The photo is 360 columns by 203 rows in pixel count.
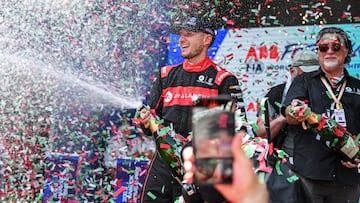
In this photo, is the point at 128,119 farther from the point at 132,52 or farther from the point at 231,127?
the point at 231,127

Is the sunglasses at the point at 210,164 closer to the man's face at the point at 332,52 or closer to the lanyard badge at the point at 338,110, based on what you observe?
the lanyard badge at the point at 338,110

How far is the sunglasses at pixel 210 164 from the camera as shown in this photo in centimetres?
152

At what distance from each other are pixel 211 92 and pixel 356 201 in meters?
1.29

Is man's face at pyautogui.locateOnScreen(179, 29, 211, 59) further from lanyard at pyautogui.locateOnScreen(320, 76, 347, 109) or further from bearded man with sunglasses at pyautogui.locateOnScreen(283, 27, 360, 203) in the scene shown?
lanyard at pyautogui.locateOnScreen(320, 76, 347, 109)

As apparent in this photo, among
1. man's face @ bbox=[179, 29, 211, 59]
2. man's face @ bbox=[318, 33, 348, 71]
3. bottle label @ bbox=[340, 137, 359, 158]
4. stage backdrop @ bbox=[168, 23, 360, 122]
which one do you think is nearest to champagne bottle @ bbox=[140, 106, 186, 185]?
man's face @ bbox=[179, 29, 211, 59]

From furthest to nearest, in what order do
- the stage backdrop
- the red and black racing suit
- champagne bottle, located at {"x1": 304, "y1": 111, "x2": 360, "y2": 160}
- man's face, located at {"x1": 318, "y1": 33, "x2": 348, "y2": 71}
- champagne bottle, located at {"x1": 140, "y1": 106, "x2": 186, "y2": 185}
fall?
the stage backdrop < man's face, located at {"x1": 318, "y1": 33, "x2": 348, "y2": 71} < the red and black racing suit < champagne bottle, located at {"x1": 304, "y1": 111, "x2": 360, "y2": 160} < champagne bottle, located at {"x1": 140, "y1": 106, "x2": 186, "y2": 185}

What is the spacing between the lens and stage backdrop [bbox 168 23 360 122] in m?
6.20

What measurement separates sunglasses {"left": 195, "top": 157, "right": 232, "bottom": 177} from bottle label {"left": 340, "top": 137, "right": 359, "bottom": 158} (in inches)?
115

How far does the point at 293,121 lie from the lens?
14.6 ft

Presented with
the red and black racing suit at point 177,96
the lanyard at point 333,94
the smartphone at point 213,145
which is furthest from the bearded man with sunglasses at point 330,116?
the smartphone at point 213,145

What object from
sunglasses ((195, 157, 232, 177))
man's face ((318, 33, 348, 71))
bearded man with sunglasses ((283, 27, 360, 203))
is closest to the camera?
sunglasses ((195, 157, 232, 177))

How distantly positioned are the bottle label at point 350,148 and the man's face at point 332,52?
0.66 metres

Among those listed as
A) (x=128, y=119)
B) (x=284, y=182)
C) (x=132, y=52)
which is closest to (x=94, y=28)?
(x=132, y=52)

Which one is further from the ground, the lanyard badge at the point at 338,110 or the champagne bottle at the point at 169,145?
the lanyard badge at the point at 338,110
